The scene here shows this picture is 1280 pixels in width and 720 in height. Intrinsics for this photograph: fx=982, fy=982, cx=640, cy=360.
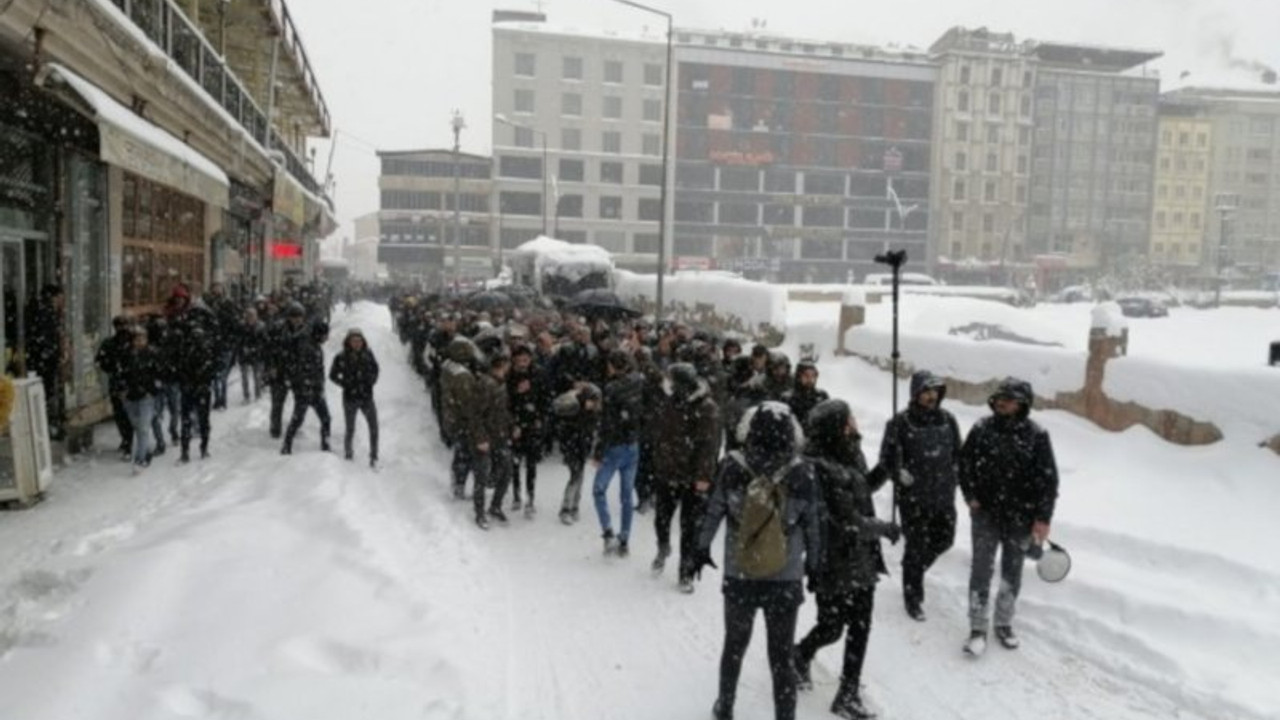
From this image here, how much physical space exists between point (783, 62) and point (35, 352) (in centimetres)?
7684

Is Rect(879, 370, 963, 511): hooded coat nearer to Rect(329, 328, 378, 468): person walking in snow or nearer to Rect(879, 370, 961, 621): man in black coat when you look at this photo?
Rect(879, 370, 961, 621): man in black coat

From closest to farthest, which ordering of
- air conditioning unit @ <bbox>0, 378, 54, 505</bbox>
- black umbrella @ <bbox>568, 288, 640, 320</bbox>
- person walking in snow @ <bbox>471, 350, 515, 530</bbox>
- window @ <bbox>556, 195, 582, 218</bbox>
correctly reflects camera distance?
air conditioning unit @ <bbox>0, 378, 54, 505</bbox>, person walking in snow @ <bbox>471, 350, 515, 530</bbox>, black umbrella @ <bbox>568, 288, 640, 320</bbox>, window @ <bbox>556, 195, 582, 218</bbox>

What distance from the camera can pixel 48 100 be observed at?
30.1ft

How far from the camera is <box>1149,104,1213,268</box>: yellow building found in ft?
301

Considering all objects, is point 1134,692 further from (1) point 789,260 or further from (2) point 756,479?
(1) point 789,260

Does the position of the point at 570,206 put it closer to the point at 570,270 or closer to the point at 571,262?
the point at 571,262

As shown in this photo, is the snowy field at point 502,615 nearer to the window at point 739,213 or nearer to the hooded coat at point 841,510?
the hooded coat at point 841,510

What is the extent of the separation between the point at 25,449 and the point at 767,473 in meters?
7.01

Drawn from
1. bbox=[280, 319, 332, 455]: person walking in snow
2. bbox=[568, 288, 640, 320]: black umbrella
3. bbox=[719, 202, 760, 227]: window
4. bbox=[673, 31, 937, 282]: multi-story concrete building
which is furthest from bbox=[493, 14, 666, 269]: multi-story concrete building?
bbox=[280, 319, 332, 455]: person walking in snow

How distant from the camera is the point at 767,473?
467 centimetres

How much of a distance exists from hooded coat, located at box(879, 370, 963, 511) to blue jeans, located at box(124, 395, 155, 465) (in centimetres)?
749

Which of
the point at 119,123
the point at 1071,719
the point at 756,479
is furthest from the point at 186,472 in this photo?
the point at 1071,719

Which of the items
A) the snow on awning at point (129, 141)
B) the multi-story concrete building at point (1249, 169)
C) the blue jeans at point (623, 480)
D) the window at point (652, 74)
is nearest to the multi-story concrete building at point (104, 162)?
the snow on awning at point (129, 141)

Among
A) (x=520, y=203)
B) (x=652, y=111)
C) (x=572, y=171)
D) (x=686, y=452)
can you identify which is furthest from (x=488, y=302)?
(x=652, y=111)
